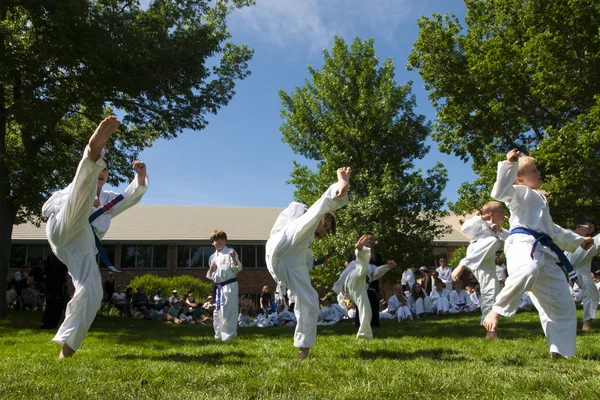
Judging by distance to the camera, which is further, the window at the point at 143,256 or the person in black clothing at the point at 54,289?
the window at the point at 143,256

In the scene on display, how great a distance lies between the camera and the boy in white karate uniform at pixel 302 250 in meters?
5.56

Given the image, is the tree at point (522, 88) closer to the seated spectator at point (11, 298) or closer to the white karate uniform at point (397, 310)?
the white karate uniform at point (397, 310)

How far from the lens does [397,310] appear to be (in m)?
17.1

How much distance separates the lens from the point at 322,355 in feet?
19.6

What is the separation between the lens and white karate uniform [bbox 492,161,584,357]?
16.2 feet

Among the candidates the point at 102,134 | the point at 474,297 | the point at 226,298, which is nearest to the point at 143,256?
the point at 474,297

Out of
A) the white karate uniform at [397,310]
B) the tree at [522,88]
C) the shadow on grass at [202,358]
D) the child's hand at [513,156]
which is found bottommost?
the white karate uniform at [397,310]

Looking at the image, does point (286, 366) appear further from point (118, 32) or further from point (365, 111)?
point (365, 111)

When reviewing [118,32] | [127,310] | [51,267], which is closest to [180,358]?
[51,267]

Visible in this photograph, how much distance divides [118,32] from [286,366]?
41.4 ft

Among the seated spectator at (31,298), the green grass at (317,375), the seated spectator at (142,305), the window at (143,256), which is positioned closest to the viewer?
the green grass at (317,375)

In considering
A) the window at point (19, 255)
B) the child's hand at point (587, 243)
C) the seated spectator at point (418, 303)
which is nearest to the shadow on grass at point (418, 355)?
the child's hand at point (587, 243)

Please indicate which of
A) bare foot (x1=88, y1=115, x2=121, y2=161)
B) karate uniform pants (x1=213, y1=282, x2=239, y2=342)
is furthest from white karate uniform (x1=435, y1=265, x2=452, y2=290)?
bare foot (x1=88, y1=115, x2=121, y2=161)

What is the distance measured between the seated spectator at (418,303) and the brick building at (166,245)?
58.1 feet
